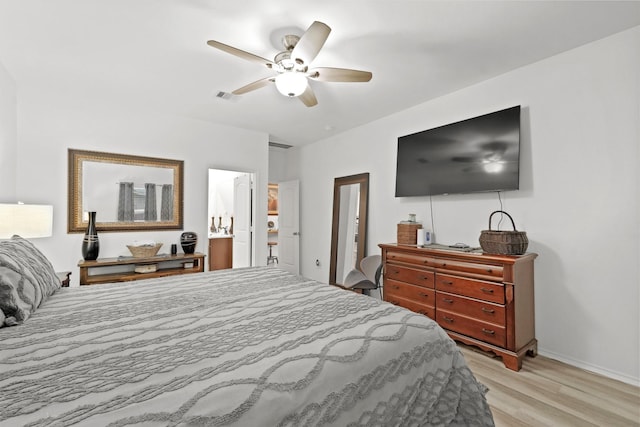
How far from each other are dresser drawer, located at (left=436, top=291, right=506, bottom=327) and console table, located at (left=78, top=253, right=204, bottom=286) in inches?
123

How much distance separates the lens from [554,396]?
6.96 ft

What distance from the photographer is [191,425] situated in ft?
2.56

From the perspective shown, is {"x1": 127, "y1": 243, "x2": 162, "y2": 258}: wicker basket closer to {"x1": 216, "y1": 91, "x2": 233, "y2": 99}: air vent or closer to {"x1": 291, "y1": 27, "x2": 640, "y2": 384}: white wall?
{"x1": 216, "y1": 91, "x2": 233, "y2": 99}: air vent

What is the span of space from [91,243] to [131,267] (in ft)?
1.84

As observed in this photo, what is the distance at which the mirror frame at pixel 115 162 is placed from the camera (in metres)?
3.60

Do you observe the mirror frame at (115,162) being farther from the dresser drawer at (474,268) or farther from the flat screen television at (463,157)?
the dresser drawer at (474,268)

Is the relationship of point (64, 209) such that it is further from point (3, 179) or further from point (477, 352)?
point (477, 352)

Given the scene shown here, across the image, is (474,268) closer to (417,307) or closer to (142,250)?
(417,307)

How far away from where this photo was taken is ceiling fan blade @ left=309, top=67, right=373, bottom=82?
2355 millimetres

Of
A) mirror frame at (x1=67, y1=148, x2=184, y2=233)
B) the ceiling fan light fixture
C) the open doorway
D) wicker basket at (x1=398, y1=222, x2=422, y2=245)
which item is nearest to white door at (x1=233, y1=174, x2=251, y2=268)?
the open doorway

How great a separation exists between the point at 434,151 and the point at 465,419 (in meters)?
2.80

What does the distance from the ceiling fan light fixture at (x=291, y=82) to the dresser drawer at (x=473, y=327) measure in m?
2.49

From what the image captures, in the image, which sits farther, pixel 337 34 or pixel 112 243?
pixel 112 243

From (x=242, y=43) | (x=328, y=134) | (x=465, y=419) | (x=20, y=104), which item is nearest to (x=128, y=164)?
(x=20, y=104)
